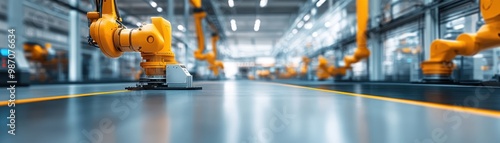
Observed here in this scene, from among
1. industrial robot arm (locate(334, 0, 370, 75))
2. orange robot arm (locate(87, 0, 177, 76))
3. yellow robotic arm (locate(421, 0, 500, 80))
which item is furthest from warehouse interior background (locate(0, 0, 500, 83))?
orange robot arm (locate(87, 0, 177, 76))

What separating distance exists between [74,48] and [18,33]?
248 centimetres

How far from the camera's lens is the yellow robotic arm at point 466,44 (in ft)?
11.6

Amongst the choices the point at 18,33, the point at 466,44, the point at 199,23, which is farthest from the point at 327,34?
the point at 18,33

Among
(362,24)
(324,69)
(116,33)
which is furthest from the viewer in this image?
(324,69)

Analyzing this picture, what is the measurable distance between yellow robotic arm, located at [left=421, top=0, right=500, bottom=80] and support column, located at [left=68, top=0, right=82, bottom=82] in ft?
26.5

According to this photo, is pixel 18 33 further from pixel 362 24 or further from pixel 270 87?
pixel 362 24

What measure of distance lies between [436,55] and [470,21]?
1.89m

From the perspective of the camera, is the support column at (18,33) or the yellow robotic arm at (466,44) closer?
the yellow robotic arm at (466,44)

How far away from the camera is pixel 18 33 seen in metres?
4.72

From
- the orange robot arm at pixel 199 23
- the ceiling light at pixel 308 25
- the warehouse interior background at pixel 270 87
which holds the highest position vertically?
the ceiling light at pixel 308 25

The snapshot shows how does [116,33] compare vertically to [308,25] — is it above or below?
below

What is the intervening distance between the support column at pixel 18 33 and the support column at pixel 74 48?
218 centimetres

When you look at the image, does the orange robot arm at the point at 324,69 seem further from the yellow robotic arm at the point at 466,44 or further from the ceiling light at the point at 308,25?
the ceiling light at the point at 308,25

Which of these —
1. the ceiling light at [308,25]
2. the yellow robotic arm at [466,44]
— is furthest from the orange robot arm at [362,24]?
the ceiling light at [308,25]
